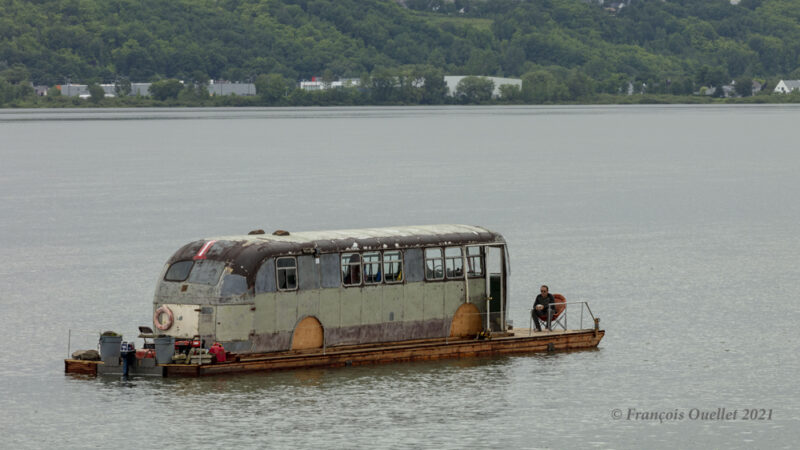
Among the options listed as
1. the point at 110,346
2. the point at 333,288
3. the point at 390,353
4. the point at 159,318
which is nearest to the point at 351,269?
the point at 333,288

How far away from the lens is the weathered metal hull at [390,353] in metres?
36.0

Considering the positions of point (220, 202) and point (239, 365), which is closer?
point (239, 365)

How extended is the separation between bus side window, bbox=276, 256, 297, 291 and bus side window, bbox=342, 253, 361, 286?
4.89 ft

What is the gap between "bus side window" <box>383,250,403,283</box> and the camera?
38.4 metres

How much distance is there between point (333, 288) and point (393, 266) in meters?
1.99

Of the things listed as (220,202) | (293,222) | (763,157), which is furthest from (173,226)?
(763,157)

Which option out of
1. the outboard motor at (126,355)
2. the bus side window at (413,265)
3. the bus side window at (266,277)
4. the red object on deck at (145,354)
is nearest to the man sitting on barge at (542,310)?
the bus side window at (413,265)

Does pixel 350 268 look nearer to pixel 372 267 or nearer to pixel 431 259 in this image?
pixel 372 267

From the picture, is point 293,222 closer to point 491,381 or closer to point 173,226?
point 173,226

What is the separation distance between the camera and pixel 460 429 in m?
33.0

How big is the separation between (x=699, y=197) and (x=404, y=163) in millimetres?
50982

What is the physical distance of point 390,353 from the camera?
38.2 m

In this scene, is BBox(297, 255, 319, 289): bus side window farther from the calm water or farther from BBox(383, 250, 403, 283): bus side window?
the calm water

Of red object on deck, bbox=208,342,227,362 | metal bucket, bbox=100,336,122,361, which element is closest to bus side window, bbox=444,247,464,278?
red object on deck, bbox=208,342,227,362
